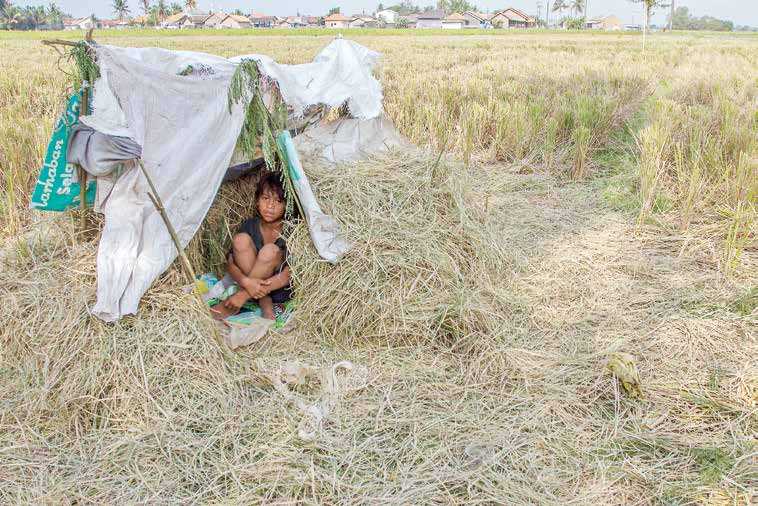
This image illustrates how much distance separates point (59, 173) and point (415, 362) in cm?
176

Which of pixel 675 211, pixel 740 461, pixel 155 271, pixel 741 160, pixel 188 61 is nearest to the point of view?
pixel 740 461

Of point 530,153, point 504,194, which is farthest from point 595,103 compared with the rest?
point 504,194

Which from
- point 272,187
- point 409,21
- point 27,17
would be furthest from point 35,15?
point 272,187

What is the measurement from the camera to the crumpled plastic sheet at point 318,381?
223 cm

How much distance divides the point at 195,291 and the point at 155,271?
0.62ft

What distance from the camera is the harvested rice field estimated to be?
1995 millimetres

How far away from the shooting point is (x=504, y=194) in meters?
4.70

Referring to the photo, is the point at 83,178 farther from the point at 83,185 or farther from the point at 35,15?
the point at 35,15

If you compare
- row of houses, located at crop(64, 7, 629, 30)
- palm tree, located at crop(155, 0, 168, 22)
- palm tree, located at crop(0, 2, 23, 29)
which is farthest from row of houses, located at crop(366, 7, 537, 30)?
palm tree, located at crop(0, 2, 23, 29)

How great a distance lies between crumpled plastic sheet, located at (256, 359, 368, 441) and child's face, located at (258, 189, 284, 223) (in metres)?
0.83

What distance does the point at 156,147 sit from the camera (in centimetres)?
248

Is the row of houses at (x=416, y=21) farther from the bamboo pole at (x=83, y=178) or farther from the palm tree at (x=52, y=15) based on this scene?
the bamboo pole at (x=83, y=178)

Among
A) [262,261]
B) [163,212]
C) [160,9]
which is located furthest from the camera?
[160,9]

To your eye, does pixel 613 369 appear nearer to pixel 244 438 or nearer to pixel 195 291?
pixel 244 438
